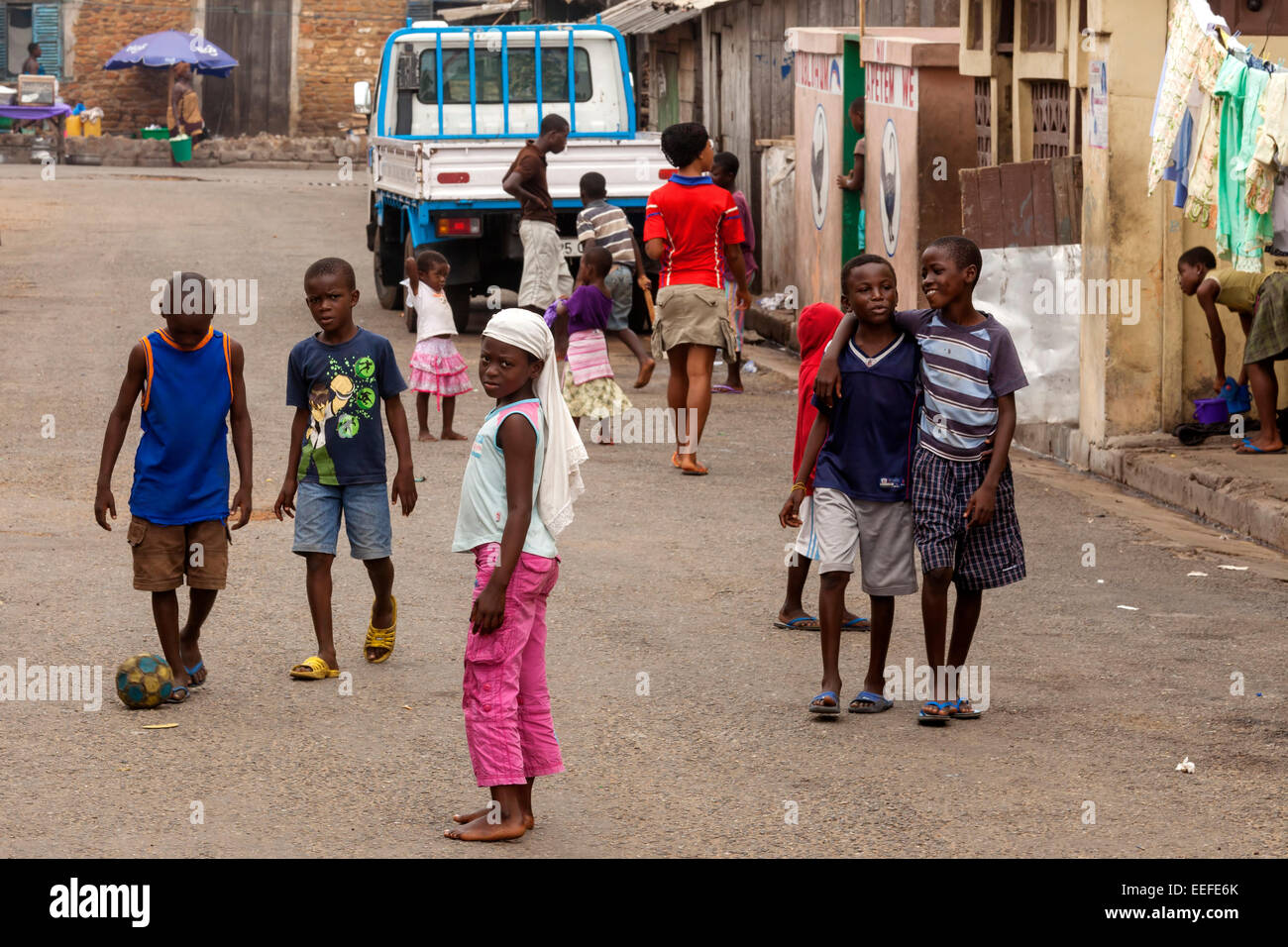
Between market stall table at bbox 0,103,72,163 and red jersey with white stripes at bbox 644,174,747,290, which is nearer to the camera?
red jersey with white stripes at bbox 644,174,747,290

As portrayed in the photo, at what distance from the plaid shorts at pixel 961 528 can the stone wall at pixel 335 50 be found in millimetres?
35935

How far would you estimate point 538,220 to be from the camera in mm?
13180

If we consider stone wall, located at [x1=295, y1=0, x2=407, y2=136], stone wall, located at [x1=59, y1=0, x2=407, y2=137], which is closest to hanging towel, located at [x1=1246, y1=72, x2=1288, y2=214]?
stone wall, located at [x1=59, y1=0, x2=407, y2=137]

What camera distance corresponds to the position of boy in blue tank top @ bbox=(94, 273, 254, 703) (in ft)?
18.5

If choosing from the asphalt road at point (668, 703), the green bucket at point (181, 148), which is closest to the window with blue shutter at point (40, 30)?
the green bucket at point (181, 148)

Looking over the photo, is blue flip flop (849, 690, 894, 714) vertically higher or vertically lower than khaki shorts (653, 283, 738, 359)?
lower

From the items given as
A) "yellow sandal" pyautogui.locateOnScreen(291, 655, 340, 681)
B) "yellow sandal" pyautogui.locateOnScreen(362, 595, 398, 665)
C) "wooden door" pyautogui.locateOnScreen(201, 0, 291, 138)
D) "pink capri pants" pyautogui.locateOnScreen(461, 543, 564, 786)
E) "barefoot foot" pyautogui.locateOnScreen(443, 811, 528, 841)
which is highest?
"wooden door" pyautogui.locateOnScreen(201, 0, 291, 138)

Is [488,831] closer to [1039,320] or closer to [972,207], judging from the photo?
[1039,320]

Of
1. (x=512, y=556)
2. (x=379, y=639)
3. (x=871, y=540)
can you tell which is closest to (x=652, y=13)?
(x=379, y=639)

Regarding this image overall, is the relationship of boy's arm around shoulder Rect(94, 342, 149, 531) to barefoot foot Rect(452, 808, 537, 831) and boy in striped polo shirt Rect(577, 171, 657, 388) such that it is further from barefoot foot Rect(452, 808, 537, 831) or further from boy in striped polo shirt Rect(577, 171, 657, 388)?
boy in striped polo shirt Rect(577, 171, 657, 388)

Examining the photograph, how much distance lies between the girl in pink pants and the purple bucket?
21.2 ft

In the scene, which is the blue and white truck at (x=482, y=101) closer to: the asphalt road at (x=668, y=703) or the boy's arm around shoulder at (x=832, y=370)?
the asphalt road at (x=668, y=703)

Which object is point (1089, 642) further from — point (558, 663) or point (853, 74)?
point (853, 74)

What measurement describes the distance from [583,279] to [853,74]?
494 centimetres
